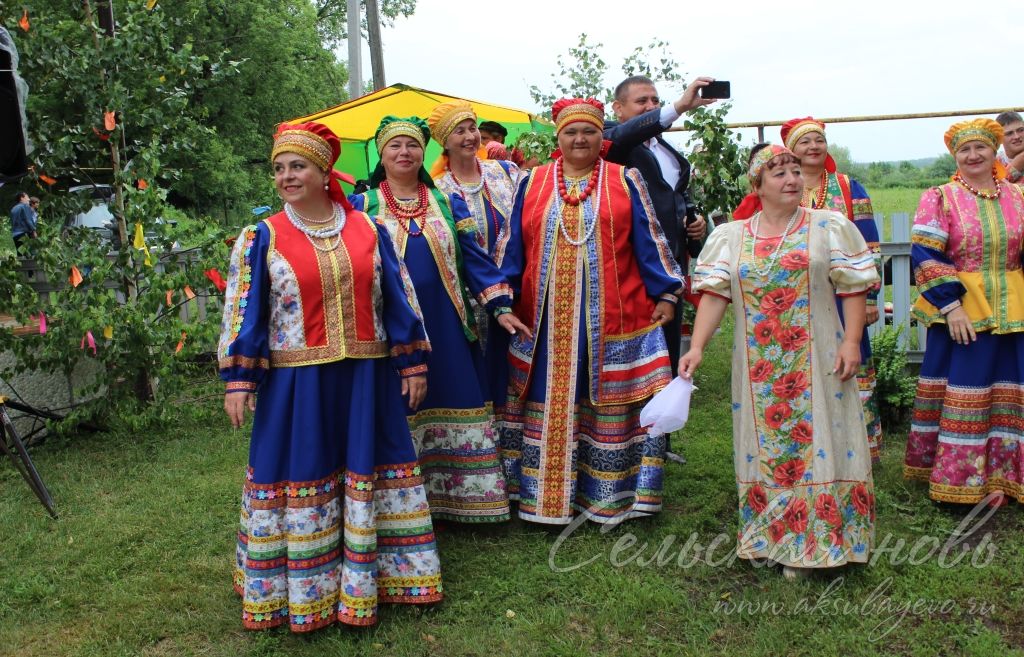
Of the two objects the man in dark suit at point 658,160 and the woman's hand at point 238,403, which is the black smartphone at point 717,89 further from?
the woman's hand at point 238,403

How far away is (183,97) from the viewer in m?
6.46

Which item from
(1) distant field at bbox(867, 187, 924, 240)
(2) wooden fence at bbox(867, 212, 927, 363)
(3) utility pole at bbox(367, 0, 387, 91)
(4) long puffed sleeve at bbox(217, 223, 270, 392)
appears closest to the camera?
(4) long puffed sleeve at bbox(217, 223, 270, 392)

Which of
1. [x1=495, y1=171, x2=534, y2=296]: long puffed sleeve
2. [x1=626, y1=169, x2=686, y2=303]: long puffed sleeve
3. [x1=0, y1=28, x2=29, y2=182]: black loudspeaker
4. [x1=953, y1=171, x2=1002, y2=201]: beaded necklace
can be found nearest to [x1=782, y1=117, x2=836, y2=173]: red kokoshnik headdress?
[x1=953, y1=171, x2=1002, y2=201]: beaded necklace

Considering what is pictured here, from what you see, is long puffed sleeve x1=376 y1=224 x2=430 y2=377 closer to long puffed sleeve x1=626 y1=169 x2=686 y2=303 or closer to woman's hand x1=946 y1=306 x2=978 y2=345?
long puffed sleeve x1=626 y1=169 x2=686 y2=303

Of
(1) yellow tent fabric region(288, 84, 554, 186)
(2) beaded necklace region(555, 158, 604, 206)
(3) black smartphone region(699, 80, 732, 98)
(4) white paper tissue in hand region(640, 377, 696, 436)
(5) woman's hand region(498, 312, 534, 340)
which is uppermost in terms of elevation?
(1) yellow tent fabric region(288, 84, 554, 186)

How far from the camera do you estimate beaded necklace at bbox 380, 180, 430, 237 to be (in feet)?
13.6

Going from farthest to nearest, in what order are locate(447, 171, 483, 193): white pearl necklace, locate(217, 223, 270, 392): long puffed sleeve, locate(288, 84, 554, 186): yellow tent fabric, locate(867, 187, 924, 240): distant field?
locate(288, 84, 554, 186): yellow tent fabric → locate(867, 187, 924, 240): distant field → locate(447, 171, 483, 193): white pearl necklace → locate(217, 223, 270, 392): long puffed sleeve

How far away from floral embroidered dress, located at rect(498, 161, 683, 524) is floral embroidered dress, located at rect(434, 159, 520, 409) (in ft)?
0.54

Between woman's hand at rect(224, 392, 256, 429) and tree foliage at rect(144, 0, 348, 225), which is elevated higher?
tree foliage at rect(144, 0, 348, 225)

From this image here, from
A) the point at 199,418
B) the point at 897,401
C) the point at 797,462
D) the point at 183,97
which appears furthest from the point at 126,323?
the point at 897,401

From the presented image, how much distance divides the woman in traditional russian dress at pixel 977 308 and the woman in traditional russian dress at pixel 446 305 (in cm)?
211

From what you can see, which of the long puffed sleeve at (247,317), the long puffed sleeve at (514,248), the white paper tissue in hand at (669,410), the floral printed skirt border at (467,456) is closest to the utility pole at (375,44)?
the long puffed sleeve at (514,248)

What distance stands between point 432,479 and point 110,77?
158 inches

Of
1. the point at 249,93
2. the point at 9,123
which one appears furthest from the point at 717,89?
the point at 249,93
